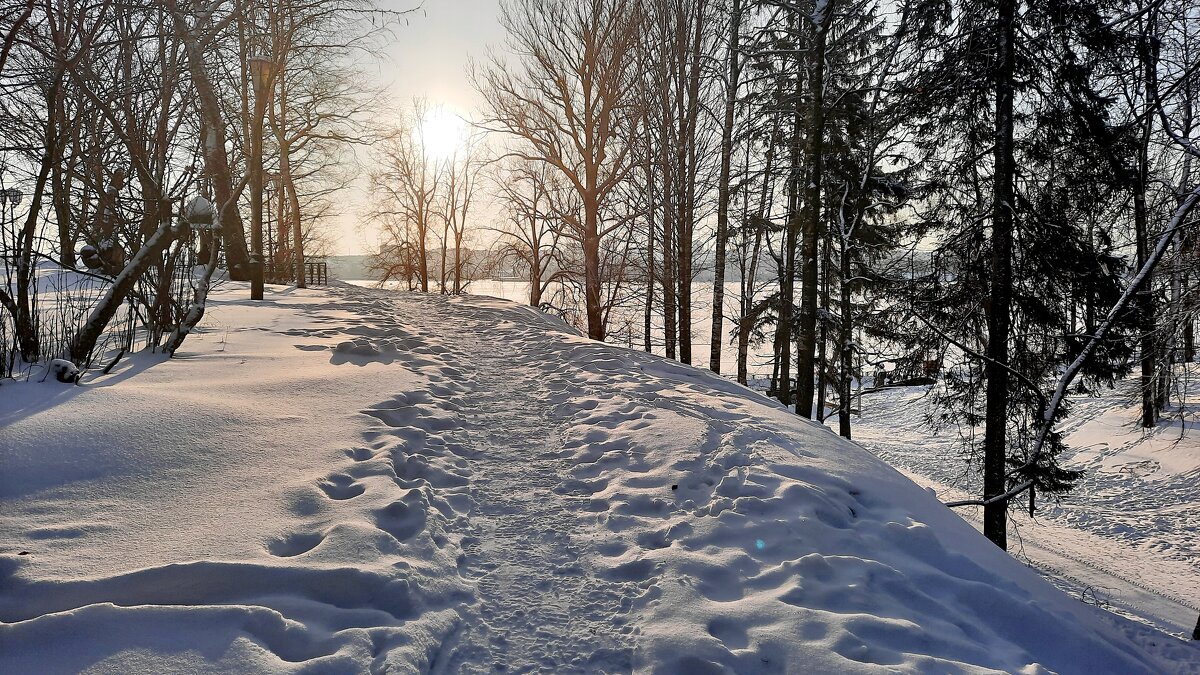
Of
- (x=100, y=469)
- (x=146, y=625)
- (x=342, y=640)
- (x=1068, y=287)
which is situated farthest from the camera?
(x=1068, y=287)

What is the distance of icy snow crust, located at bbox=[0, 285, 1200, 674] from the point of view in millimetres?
2361

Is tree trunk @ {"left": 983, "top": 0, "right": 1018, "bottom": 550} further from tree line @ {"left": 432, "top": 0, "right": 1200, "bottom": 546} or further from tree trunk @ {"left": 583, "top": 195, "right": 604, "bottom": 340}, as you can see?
tree trunk @ {"left": 583, "top": 195, "right": 604, "bottom": 340}

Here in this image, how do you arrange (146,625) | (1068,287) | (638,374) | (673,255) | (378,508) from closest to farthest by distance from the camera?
1. (146,625)
2. (378,508)
3. (638,374)
4. (1068,287)
5. (673,255)

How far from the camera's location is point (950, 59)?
320 inches

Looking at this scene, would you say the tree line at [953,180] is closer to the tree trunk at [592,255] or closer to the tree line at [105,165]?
the tree trunk at [592,255]

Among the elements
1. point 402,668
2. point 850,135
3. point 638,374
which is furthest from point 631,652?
point 850,135

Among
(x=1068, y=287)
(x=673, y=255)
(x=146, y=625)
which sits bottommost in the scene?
(x=146, y=625)

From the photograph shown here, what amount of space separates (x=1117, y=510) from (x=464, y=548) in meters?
16.0

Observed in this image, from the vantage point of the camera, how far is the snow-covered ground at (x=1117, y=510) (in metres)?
9.09

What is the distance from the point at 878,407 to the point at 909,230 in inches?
623

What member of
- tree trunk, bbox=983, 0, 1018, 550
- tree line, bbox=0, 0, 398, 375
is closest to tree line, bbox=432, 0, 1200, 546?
tree trunk, bbox=983, 0, 1018, 550

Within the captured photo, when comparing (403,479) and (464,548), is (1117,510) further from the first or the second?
(403,479)

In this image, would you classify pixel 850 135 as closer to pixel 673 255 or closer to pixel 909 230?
pixel 909 230

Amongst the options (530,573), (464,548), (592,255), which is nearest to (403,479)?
(464,548)
